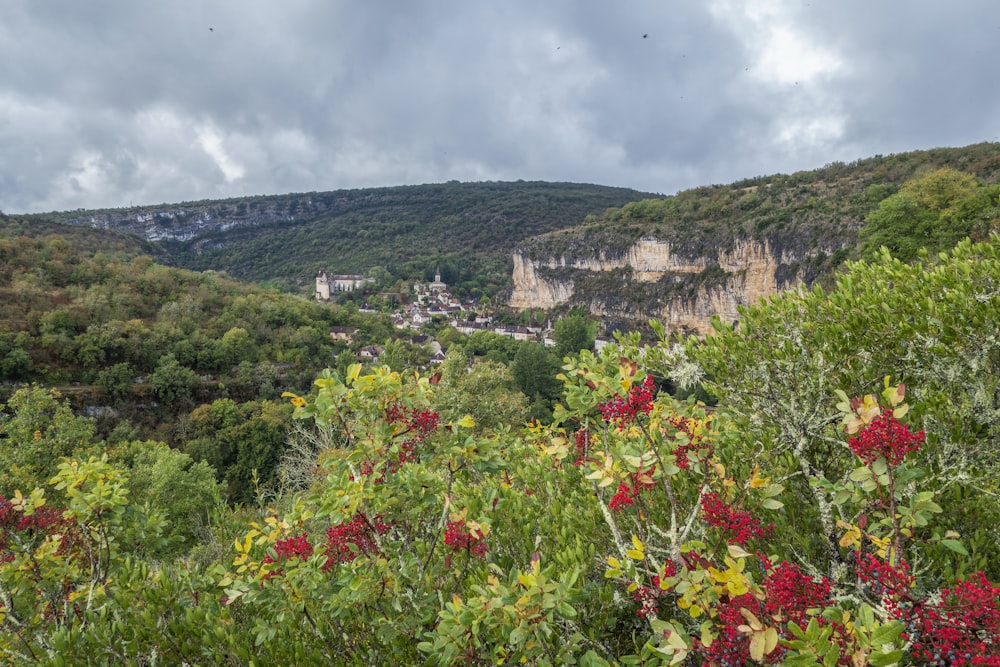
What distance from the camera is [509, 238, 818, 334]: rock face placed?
6028cm

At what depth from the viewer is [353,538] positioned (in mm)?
2590

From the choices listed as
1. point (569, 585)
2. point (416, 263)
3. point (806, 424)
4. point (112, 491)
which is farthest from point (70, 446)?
point (416, 263)

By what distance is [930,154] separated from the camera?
6084 centimetres

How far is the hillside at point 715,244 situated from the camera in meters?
52.7

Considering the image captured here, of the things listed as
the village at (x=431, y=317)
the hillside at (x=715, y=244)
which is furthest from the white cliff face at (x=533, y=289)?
the village at (x=431, y=317)

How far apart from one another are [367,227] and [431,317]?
91779 millimetres

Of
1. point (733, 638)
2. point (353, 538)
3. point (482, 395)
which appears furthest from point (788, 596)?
point (482, 395)

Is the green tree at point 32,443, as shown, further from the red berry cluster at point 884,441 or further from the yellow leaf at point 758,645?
the red berry cluster at point 884,441

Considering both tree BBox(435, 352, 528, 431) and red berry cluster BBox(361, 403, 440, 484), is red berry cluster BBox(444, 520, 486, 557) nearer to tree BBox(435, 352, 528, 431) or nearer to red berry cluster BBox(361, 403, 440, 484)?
red berry cluster BBox(361, 403, 440, 484)

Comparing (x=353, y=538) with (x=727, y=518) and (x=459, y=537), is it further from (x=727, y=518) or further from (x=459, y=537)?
(x=727, y=518)

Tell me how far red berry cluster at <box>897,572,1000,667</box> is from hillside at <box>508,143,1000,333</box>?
5295 centimetres

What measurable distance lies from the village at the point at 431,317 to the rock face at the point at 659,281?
30.0 feet

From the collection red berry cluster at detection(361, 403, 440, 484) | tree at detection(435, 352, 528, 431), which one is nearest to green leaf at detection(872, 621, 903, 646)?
red berry cluster at detection(361, 403, 440, 484)

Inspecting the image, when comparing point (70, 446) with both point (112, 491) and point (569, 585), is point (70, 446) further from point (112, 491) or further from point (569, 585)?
point (569, 585)
